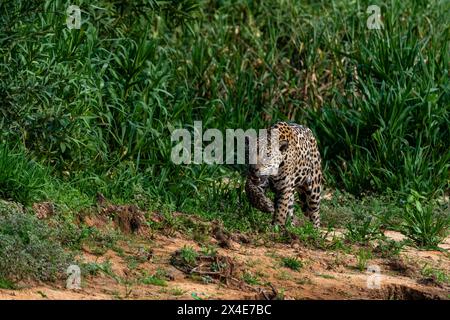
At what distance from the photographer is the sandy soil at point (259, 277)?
8.24 meters

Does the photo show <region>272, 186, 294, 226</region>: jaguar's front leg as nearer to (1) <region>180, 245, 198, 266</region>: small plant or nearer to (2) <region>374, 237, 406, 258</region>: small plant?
(2) <region>374, 237, 406, 258</region>: small plant

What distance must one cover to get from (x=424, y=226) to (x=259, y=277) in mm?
2161

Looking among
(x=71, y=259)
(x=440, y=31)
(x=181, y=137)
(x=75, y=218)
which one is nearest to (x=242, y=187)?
(x=181, y=137)

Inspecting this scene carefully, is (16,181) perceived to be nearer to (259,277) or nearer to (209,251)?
(209,251)

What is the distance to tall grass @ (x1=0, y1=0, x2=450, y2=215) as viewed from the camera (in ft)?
34.1

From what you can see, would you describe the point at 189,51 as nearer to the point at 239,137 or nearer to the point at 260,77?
the point at 260,77

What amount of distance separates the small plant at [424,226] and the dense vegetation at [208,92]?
0.28ft

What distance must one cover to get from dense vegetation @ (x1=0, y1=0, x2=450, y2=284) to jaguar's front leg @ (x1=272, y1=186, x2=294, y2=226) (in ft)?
0.69

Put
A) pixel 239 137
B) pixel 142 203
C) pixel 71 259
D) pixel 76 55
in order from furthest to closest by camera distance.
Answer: pixel 239 137, pixel 76 55, pixel 142 203, pixel 71 259

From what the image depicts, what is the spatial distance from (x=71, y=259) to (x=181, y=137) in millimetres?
3100

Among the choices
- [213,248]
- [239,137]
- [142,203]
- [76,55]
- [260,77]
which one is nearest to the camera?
[213,248]

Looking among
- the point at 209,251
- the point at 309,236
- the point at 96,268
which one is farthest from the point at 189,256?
the point at 309,236

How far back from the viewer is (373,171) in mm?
12016

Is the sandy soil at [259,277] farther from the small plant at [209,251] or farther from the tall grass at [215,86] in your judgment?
the tall grass at [215,86]
